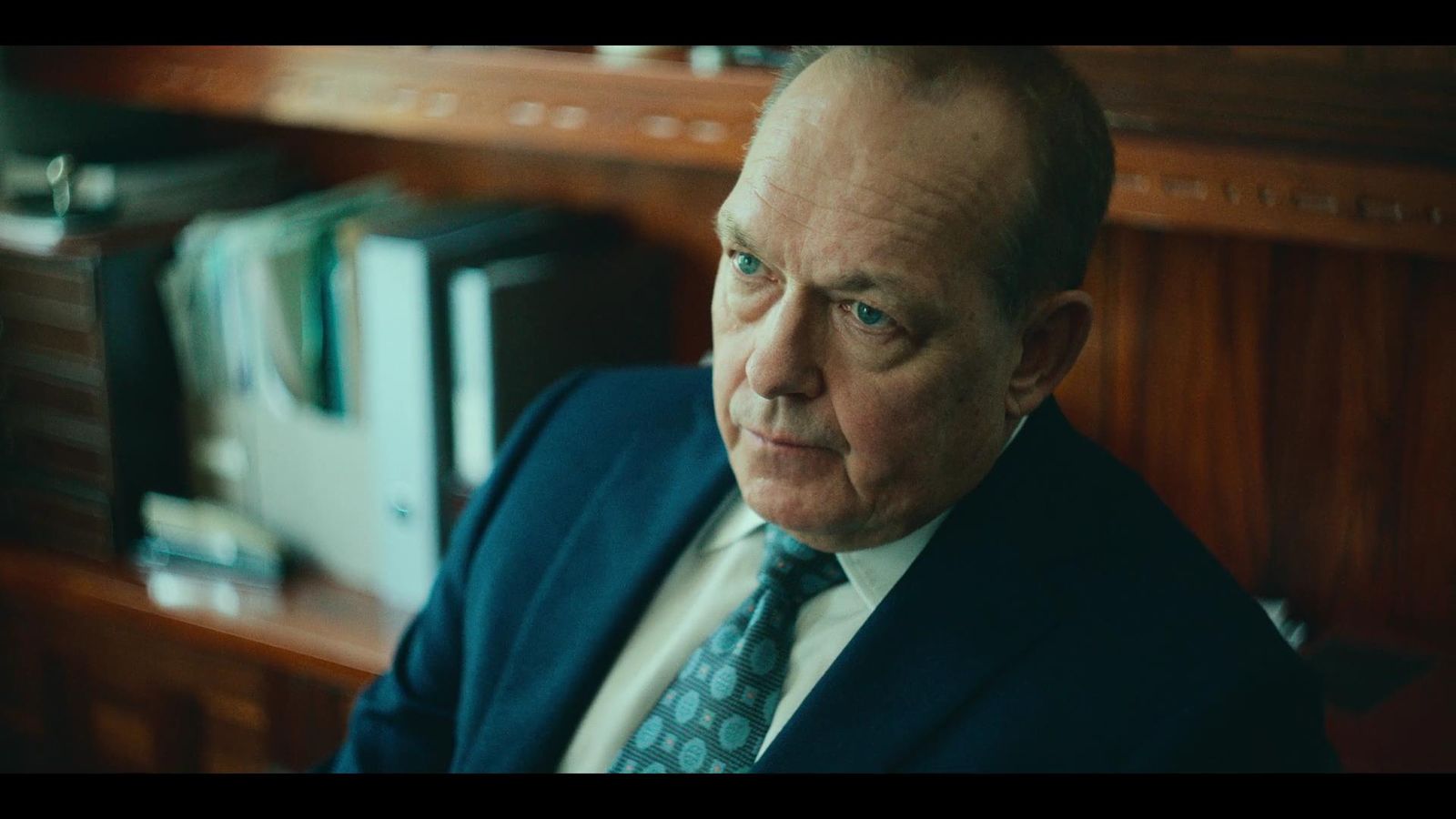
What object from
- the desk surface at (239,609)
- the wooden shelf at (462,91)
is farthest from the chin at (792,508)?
the desk surface at (239,609)

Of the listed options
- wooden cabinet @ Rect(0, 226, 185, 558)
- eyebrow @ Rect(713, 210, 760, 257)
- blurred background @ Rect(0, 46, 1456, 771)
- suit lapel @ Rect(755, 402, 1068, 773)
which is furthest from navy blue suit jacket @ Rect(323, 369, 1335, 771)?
wooden cabinet @ Rect(0, 226, 185, 558)

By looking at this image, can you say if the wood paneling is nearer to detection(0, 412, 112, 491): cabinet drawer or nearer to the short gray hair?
the short gray hair

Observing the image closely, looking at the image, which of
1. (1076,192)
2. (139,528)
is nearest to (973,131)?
(1076,192)

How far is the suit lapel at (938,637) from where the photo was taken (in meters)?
0.91

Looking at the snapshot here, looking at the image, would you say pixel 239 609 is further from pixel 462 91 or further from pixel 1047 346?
pixel 1047 346

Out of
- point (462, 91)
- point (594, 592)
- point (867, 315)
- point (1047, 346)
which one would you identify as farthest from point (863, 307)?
point (462, 91)

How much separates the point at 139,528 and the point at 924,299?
1.28 metres

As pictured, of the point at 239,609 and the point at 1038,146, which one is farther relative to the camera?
the point at 239,609

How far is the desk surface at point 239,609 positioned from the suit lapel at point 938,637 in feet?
2.46

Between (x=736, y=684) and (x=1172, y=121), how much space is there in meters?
0.60

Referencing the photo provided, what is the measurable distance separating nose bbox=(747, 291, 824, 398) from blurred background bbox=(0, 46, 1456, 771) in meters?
0.47

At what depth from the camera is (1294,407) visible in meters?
1.36

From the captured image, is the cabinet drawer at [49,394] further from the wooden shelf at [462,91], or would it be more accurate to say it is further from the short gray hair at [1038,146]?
the short gray hair at [1038,146]

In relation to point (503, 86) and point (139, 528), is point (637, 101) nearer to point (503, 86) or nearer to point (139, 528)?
point (503, 86)
